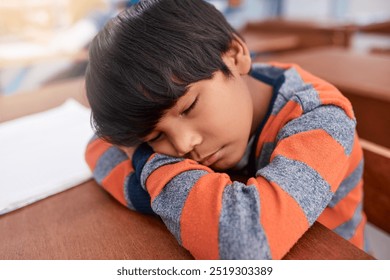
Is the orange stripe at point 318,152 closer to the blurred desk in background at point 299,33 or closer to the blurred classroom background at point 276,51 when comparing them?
the blurred classroom background at point 276,51

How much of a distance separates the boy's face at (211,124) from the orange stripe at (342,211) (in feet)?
0.66

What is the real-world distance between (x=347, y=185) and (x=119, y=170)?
0.39 metres

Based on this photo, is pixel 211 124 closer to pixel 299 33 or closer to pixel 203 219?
pixel 203 219

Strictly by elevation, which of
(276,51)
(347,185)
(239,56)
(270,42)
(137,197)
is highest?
(239,56)

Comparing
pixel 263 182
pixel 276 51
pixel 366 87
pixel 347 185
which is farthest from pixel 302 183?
pixel 276 51

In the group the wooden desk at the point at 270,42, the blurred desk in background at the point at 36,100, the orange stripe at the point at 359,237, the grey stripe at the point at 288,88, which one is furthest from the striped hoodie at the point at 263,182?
the wooden desk at the point at 270,42

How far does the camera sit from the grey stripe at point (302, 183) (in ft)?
1.41

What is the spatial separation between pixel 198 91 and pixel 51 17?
2.19 m

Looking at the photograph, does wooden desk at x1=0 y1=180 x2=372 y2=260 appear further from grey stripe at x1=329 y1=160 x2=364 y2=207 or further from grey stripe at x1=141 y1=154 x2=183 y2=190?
grey stripe at x1=329 y1=160 x2=364 y2=207

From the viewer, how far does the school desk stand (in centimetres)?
43

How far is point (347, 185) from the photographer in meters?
0.65

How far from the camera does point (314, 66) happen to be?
49.5 inches

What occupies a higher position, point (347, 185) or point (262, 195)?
point (262, 195)

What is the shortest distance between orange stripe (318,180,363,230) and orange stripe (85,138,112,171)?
1.30 ft
